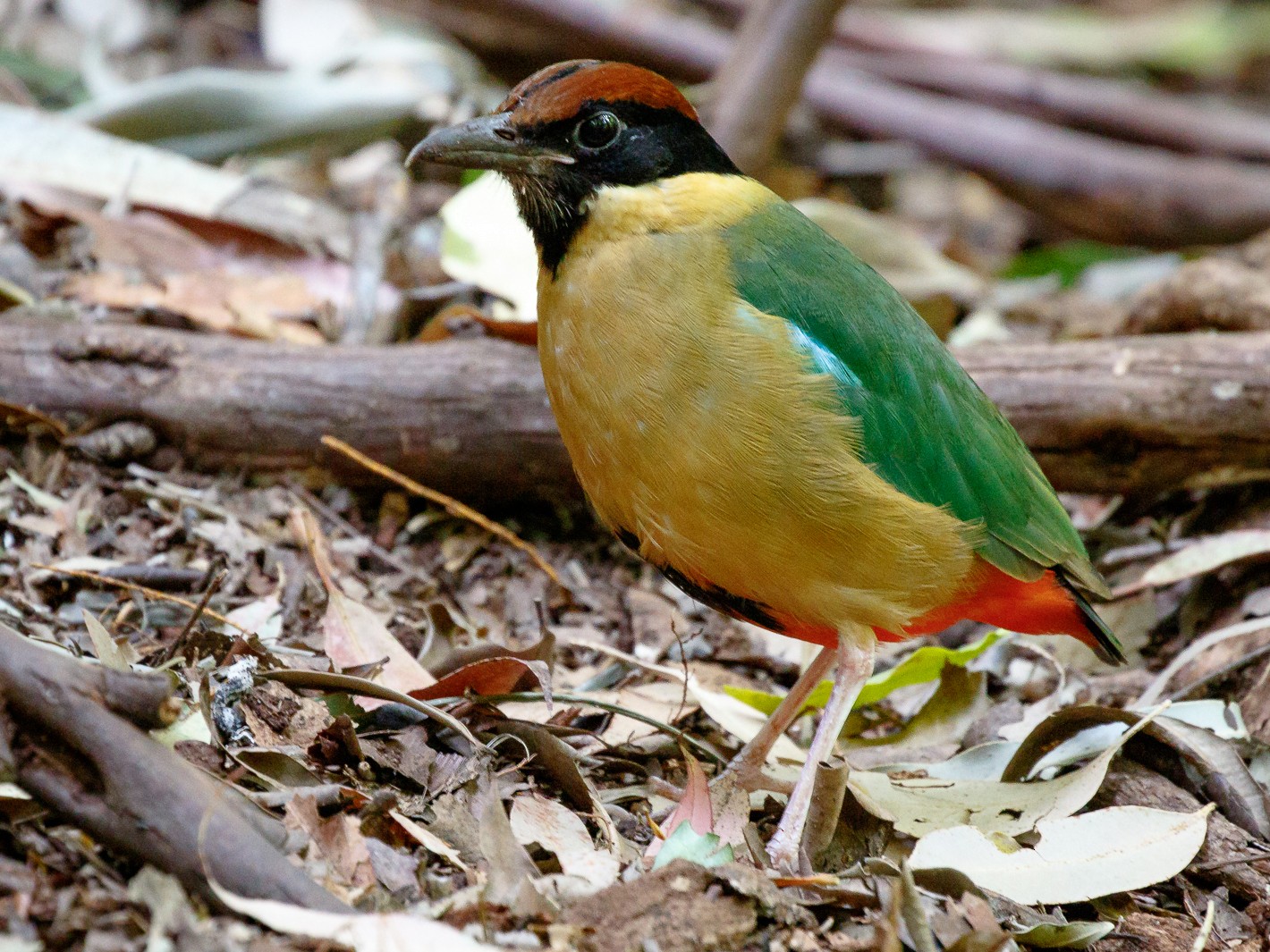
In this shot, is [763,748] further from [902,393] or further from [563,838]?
[902,393]

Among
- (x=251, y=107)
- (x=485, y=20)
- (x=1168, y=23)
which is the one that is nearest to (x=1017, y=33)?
(x=1168, y=23)

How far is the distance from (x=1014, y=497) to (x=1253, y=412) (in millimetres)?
1516

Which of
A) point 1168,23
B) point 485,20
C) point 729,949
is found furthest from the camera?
point 1168,23

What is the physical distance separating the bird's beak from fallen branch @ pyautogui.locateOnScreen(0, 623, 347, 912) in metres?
1.75

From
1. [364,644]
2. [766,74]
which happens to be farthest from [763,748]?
[766,74]

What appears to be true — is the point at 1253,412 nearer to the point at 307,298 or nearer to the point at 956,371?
the point at 956,371

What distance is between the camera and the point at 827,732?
374 cm

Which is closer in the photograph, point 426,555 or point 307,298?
point 426,555

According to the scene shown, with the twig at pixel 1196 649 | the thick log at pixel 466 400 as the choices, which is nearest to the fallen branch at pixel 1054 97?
the thick log at pixel 466 400

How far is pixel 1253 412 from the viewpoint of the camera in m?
4.96

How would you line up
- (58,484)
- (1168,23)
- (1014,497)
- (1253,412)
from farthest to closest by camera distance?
(1168,23) → (1253,412) → (58,484) → (1014,497)

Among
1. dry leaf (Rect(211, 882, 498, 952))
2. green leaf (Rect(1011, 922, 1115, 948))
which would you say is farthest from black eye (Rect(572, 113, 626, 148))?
green leaf (Rect(1011, 922, 1115, 948))

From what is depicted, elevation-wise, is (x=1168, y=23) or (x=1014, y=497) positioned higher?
(x=1168, y=23)

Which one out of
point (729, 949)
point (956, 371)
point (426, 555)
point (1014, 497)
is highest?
point (956, 371)
